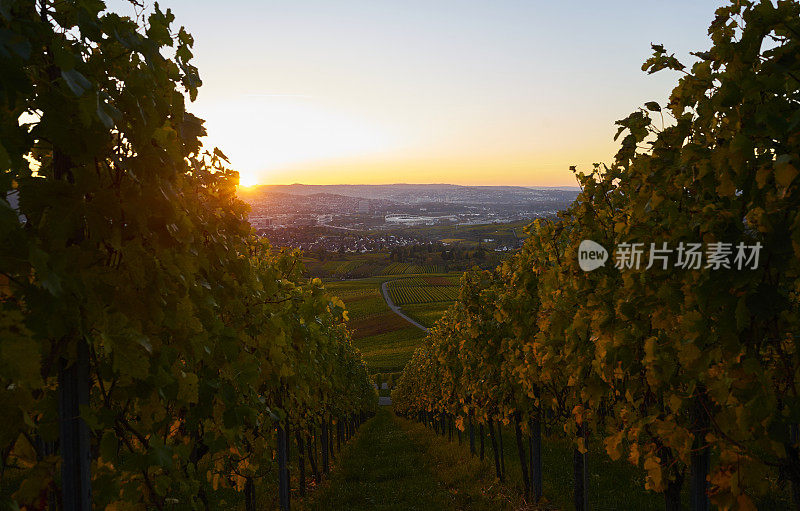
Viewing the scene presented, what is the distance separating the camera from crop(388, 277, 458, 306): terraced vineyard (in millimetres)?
92688

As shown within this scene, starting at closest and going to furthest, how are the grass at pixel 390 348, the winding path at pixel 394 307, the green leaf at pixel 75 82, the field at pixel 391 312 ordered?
the green leaf at pixel 75 82, the grass at pixel 390 348, the field at pixel 391 312, the winding path at pixel 394 307

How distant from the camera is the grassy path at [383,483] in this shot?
35.3ft

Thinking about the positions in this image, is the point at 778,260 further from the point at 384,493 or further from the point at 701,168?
the point at 384,493

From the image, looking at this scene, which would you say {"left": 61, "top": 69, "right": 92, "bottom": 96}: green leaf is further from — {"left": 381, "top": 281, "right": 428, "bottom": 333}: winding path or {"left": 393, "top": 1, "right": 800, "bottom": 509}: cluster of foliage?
{"left": 381, "top": 281, "right": 428, "bottom": 333}: winding path

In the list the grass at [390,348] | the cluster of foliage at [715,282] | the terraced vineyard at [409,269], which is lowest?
the grass at [390,348]

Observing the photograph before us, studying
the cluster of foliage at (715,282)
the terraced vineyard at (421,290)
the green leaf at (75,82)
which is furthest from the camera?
the terraced vineyard at (421,290)

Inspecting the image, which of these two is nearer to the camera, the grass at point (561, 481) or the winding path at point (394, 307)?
the grass at point (561, 481)

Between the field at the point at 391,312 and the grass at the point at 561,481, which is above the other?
the grass at the point at 561,481

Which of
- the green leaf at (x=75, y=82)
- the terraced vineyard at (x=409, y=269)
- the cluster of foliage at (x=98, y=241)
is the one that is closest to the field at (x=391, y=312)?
the terraced vineyard at (x=409, y=269)

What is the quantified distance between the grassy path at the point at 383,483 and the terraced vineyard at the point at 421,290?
6656 cm

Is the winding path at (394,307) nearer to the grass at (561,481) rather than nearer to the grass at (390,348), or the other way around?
the grass at (390,348)

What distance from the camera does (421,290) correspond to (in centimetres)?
10319

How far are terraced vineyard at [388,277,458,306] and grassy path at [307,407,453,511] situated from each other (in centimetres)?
6656

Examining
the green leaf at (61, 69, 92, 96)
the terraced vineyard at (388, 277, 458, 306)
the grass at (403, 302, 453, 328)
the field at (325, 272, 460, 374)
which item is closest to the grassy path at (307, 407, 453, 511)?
the green leaf at (61, 69, 92, 96)
